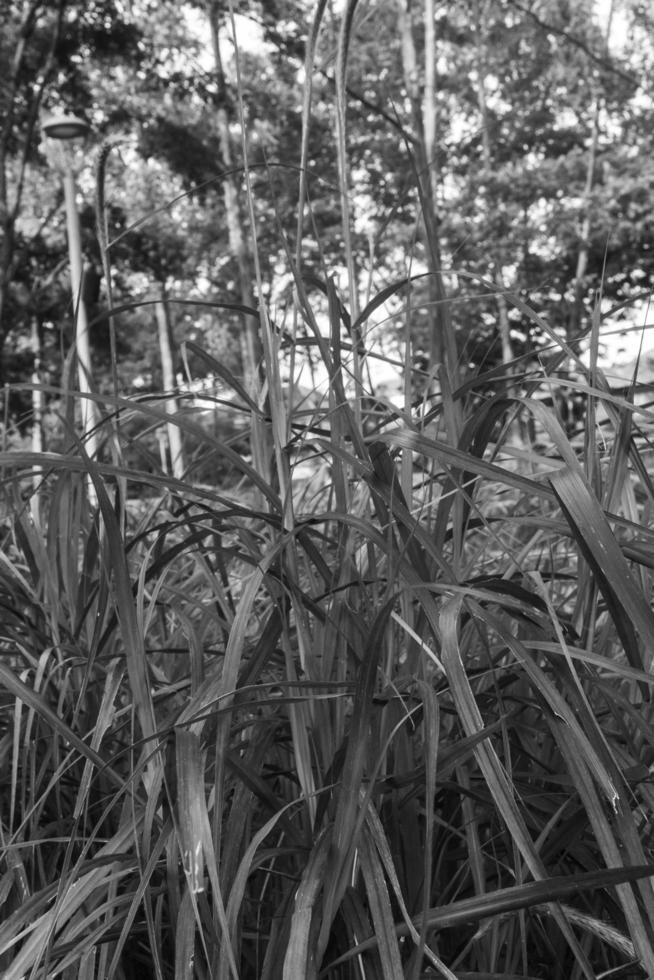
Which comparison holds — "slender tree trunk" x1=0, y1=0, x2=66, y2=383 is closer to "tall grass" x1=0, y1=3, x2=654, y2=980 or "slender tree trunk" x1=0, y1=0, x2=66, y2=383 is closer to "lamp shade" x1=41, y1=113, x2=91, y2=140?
"lamp shade" x1=41, y1=113, x2=91, y2=140

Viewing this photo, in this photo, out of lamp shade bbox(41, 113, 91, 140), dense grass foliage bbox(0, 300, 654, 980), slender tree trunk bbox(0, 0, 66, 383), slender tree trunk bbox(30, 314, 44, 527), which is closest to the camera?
dense grass foliage bbox(0, 300, 654, 980)

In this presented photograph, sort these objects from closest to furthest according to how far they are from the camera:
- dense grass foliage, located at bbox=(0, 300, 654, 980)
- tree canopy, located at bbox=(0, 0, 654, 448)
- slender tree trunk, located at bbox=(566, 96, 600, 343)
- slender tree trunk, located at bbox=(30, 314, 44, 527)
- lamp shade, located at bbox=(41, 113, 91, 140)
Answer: dense grass foliage, located at bbox=(0, 300, 654, 980), slender tree trunk, located at bbox=(30, 314, 44, 527), lamp shade, located at bbox=(41, 113, 91, 140), tree canopy, located at bbox=(0, 0, 654, 448), slender tree trunk, located at bbox=(566, 96, 600, 343)

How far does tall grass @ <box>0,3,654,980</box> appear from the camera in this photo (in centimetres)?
77

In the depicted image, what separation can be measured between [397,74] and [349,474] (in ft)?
59.9

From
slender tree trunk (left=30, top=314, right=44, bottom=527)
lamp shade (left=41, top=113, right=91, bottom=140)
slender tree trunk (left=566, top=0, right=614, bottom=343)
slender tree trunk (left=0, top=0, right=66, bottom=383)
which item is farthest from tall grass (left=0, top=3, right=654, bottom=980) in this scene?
slender tree trunk (left=566, top=0, right=614, bottom=343)

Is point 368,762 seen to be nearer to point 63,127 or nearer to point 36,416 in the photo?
point 36,416

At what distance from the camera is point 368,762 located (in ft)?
3.09

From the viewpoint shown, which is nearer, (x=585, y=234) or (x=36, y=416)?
(x=36, y=416)

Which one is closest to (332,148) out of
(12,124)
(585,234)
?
(585,234)

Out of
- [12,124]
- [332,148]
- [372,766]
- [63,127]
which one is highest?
[332,148]

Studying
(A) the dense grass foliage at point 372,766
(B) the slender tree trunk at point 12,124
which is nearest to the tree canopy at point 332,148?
(B) the slender tree trunk at point 12,124

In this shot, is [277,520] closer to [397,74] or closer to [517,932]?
[517,932]

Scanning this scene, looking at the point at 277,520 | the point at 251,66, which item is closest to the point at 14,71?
the point at 251,66

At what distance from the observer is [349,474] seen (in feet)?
4.16
